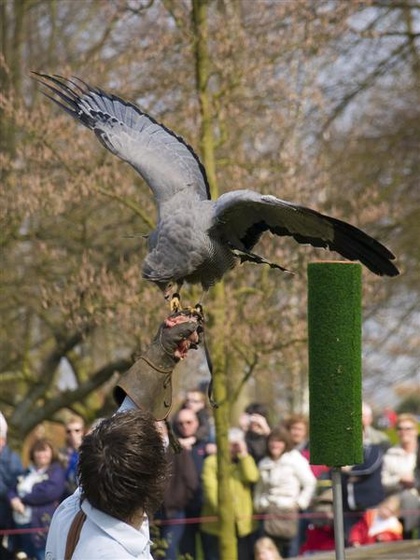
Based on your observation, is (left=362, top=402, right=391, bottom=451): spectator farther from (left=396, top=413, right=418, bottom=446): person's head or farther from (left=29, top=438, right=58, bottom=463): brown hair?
(left=29, top=438, right=58, bottom=463): brown hair

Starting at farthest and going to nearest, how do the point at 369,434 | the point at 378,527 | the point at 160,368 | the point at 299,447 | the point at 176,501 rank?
the point at 299,447 < the point at 369,434 < the point at 378,527 < the point at 176,501 < the point at 160,368

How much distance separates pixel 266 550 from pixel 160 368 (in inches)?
225

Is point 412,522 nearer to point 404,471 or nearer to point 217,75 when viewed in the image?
point 404,471

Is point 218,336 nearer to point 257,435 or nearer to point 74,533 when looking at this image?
point 257,435

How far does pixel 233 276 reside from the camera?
11.9 metres

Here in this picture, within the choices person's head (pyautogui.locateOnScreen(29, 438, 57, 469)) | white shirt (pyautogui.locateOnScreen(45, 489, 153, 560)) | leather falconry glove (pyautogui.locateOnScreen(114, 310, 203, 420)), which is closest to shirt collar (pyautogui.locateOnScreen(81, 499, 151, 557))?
white shirt (pyautogui.locateOnScreen(45, 489, 153, 560))

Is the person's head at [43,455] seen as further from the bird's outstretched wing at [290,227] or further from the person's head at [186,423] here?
the bird's outstretched wing at [290,227]

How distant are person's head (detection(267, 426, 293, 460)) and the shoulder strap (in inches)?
279

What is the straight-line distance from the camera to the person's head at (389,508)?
36.8 feet

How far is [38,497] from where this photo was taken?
33.1 feet

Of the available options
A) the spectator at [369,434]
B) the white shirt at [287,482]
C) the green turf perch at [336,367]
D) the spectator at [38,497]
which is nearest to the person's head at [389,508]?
the spectator at [369,434]

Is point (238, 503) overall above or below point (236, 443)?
below

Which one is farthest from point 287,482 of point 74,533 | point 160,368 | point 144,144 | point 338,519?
point 74,533

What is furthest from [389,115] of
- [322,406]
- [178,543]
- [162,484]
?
[162,484]
